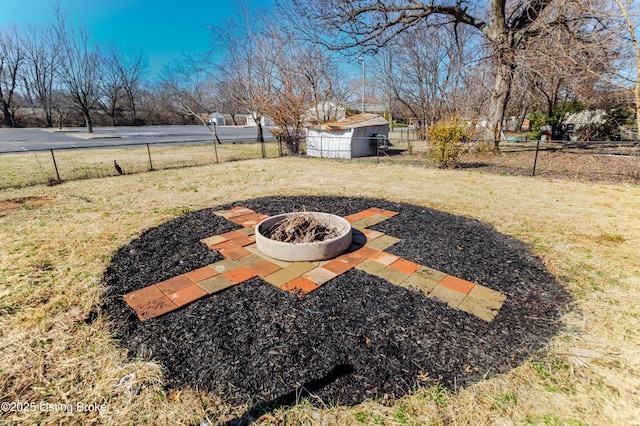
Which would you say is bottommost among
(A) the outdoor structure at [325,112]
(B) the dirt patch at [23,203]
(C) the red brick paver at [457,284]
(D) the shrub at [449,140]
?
(C) the red brick paver at [457,284]

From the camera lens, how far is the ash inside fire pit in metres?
3.46

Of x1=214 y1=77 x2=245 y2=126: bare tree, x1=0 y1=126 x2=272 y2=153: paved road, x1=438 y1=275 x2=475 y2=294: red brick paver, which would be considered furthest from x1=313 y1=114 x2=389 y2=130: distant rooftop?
x1=438 y1=275 x2=475 y2=294: red brick paver

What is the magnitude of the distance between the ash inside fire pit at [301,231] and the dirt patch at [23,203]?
4968mm

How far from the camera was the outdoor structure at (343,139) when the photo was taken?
13109 millimetres

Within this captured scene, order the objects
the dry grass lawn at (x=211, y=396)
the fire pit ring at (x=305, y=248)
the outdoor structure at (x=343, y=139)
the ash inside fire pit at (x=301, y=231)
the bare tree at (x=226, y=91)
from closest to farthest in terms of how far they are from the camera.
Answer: the dry grass lawn at (x=211, y=396) < the fire pit ring at (x=305, y=248) < the ash inside fire pit at (x=301, y=231) < the outdoor structure at (x=343, y=139) < the bare tree at (x=226, y=91)

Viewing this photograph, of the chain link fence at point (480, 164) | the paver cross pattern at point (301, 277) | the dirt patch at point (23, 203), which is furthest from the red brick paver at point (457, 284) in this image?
the dirt patch at point (23, 203)

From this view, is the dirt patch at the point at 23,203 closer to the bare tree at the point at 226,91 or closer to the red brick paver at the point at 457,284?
the red brick paver at the point at 457,284

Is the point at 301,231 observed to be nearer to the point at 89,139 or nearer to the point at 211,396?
the point at 211,396

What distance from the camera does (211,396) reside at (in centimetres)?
168

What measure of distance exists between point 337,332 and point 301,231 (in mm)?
1551

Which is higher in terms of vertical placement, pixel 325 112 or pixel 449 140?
pixel 325 112

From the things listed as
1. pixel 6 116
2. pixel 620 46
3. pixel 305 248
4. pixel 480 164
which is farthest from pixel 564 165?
pixel 6 116

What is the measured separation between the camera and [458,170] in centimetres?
916

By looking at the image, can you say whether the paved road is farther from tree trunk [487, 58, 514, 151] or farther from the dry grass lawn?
tree trunk [487, 58, 514, 151]
